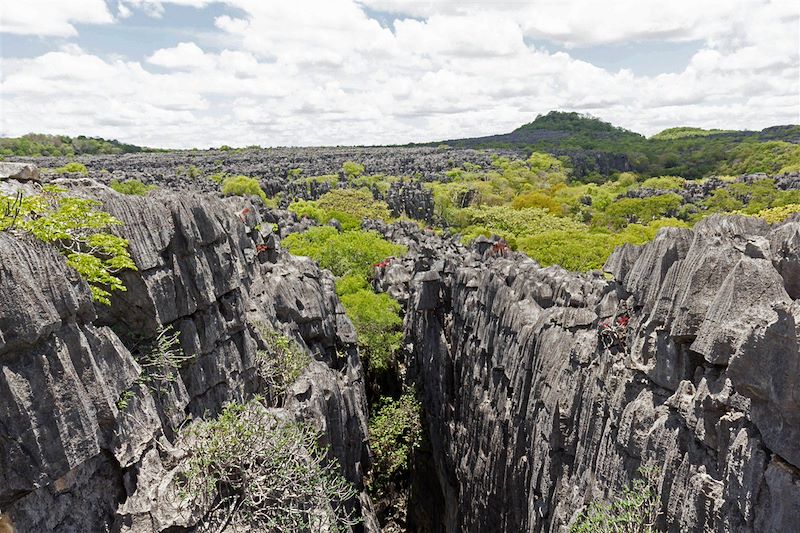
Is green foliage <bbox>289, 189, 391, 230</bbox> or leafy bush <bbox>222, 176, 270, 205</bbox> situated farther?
leafy bush <bbox>222, 176, 270, 205</bbox>

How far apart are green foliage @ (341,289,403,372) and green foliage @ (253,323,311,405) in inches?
540

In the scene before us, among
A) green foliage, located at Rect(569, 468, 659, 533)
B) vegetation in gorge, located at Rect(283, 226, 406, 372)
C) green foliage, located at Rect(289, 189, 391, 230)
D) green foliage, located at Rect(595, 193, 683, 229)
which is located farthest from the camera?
green foliage, located at Rect(289, 189, 391, 230)

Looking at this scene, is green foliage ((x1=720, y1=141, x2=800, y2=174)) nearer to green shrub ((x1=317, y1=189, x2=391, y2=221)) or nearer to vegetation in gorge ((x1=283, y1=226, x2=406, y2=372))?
green shrub ((x1=317, y1=189, x2=391, y2=221))

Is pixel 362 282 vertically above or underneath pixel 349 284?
underneath

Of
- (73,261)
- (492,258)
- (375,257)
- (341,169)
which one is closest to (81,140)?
(341,169)

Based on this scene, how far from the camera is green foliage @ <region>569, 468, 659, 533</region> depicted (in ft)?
30.6

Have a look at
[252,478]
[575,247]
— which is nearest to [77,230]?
[252,478]

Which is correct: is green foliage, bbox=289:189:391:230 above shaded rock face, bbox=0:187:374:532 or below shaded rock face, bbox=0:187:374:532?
below

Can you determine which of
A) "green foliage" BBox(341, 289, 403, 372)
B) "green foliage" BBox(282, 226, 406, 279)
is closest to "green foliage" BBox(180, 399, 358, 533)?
"green foliage" BBox(341, 289, 403, 372)

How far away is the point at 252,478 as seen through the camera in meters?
10.4

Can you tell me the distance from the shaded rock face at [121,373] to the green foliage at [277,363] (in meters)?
0.39

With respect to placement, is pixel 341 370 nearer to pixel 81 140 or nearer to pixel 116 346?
pixel 116 346

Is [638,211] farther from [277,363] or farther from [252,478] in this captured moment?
[252,478]

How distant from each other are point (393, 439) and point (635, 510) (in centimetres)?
1721
